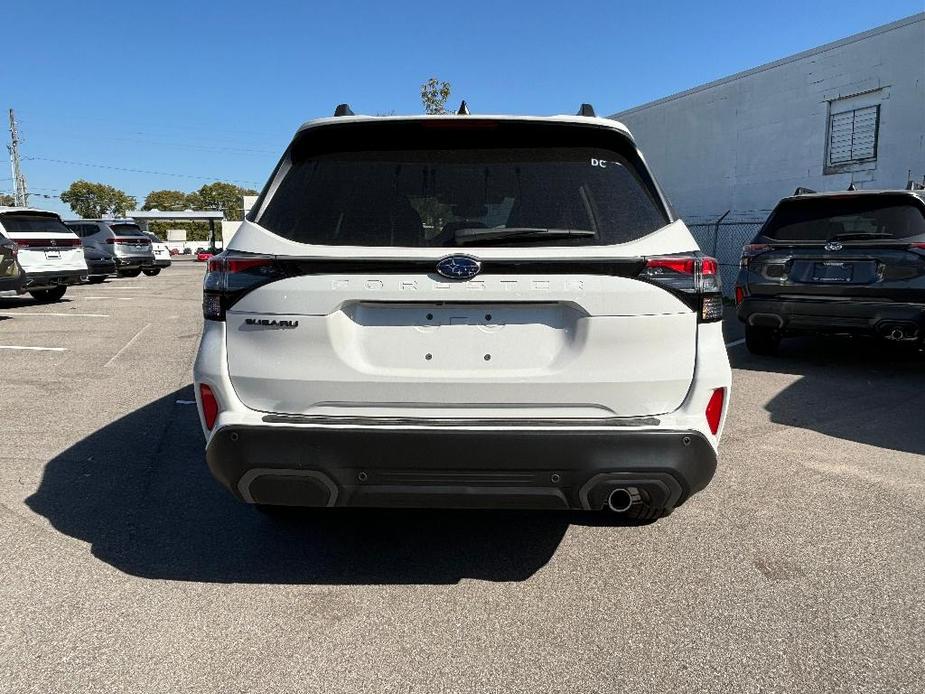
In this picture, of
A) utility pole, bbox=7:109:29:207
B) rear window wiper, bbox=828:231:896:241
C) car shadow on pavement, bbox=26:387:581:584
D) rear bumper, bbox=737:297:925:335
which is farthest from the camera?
utility pole, bbox=7:109:29:207

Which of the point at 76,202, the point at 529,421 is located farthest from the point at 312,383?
the point at 76,202

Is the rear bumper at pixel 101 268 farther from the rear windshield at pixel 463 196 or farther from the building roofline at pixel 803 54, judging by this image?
the rear windshield at pixel 463 196

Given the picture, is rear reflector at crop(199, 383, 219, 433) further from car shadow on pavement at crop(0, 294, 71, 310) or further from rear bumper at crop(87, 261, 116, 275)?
rear bumper at crop(87, 261, 116, 275)

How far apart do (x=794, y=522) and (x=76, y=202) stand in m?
119

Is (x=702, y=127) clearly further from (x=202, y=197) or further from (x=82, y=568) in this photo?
(x=202, y=197)

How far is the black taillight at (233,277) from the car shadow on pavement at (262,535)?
1202 millimetres

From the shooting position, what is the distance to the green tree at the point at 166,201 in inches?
4414

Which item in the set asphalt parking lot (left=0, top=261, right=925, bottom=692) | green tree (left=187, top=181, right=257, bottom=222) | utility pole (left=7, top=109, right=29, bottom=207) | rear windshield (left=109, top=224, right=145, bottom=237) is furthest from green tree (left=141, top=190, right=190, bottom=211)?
asphalt parking lot (left=0, top=261, right=925, bottom=692)

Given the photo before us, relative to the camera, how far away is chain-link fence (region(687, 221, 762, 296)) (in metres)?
15.8

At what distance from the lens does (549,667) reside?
2387 mm

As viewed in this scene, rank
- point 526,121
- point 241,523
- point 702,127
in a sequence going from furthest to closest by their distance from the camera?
point 702,127, point 241,523, point 526,121

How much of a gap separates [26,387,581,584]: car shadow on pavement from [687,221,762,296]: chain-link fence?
13.6 metres

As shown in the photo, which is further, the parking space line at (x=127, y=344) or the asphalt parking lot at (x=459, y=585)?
the parking space line at (x=127, y=344)

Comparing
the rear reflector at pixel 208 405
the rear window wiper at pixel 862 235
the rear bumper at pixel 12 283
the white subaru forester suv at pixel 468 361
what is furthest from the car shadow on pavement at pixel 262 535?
the rear bumper at pixel 12 283
